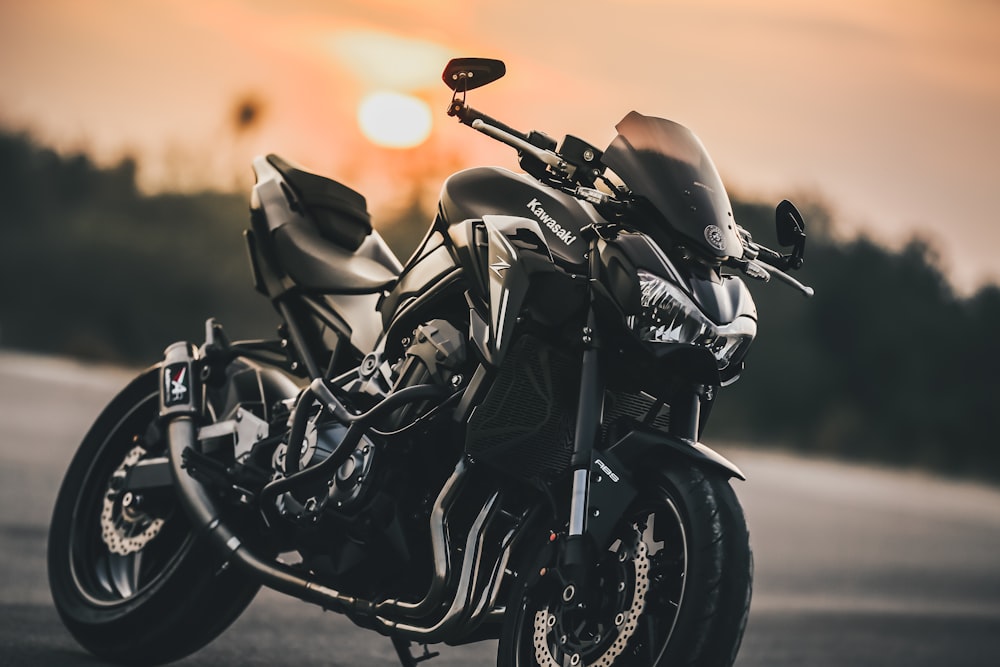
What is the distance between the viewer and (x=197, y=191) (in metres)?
36.1

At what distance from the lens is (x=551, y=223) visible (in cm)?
397

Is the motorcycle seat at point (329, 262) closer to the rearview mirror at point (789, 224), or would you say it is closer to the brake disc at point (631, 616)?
the rearview mirror at point (789, 224)

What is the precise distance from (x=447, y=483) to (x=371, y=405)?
57 centimetres

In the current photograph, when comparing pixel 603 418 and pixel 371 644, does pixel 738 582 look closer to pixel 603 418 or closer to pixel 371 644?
pixel 603 418

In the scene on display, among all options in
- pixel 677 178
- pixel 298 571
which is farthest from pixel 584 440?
pixel 298 571

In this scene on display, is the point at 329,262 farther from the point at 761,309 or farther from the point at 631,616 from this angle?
the point at 761,309

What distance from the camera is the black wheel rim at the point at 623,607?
351 cm

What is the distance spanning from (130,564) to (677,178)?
8.83 feet

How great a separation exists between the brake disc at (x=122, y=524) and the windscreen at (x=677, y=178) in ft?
7.69

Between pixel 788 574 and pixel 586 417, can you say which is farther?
pixel 788 574

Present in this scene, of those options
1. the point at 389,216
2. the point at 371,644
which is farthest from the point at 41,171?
the point at 371,644

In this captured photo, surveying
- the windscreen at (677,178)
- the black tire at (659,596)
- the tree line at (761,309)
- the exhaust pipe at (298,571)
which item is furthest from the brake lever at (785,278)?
the tree line at (761,309)

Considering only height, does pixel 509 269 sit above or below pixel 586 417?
above

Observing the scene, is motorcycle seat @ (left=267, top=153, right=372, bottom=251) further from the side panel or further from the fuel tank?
the side panel
